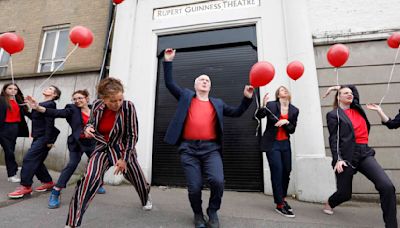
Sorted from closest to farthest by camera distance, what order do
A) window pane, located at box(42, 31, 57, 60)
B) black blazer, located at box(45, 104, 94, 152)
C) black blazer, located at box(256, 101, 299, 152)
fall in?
black blazer, located at box(256, 101, 299, 152) < black blazer, located at box(45, 104, 94, 152) < window pane, located at box(42, 31, 57, 60)

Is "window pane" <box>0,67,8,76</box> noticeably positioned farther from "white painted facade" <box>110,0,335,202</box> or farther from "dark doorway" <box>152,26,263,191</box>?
"dark doorway" <box>152,26,263,191</box>

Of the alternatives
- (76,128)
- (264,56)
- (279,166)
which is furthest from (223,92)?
(76,128)

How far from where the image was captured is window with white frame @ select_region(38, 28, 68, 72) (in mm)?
7168

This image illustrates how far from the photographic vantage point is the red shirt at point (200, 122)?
105 inches

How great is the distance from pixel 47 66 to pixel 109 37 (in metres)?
2.46

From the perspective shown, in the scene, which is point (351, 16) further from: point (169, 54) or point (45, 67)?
point (45, 67)

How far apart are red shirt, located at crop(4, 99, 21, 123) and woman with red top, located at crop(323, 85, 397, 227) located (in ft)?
16.8

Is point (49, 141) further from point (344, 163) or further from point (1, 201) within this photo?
point (344, 163)

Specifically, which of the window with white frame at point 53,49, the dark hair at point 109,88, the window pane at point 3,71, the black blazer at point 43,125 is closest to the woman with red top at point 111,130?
the dark hair at point 109,88

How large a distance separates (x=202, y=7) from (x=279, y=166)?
13.4ft

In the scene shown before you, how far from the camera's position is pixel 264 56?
4.87 metres

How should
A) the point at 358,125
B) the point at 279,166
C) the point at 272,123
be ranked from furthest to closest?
the point at 272,123
the point at 279,166
the point at 358,125

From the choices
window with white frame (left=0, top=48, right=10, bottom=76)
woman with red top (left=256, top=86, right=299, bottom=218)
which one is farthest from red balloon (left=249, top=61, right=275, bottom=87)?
window with white frame (left=0, top=48, right=10, bottom=76)

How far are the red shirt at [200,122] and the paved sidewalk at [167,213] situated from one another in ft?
3.26
